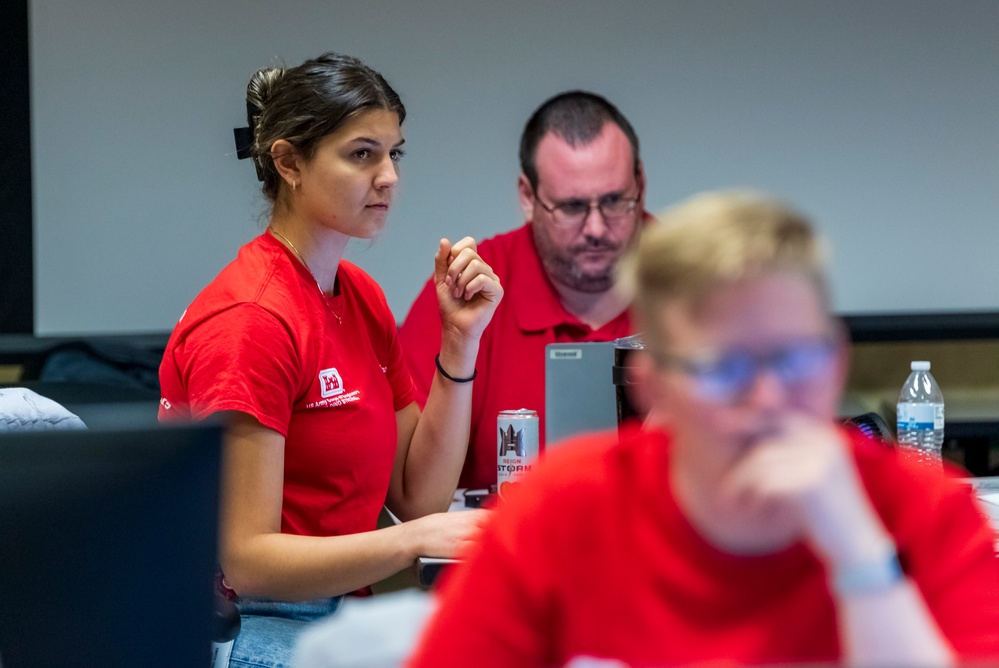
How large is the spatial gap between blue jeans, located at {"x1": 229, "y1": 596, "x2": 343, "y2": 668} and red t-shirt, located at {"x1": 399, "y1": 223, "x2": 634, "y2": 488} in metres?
0.67

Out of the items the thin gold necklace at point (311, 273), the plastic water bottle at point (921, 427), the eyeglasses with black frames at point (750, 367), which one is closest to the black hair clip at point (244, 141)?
the thin gold necklace at point (311, 273)

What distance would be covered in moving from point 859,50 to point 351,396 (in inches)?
101

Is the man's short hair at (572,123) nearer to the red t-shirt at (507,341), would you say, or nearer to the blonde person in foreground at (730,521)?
the red t-shirt at (507,341)

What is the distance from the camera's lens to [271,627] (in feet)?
5.43

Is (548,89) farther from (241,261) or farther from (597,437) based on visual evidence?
(597,437)

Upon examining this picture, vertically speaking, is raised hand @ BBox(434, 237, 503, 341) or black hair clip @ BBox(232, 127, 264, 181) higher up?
black hair clip @ BBox(232, 127, 264, 181)

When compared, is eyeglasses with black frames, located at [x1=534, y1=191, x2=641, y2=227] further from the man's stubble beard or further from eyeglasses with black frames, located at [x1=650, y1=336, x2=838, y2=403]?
eyeglasses with black frames, located at [x1=650, y1=336, x2=838, y2=403]

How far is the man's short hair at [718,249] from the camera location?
2.40ft

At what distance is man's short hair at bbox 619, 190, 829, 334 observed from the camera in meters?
0.73

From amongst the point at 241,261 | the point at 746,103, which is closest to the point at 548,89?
the point at 746,103

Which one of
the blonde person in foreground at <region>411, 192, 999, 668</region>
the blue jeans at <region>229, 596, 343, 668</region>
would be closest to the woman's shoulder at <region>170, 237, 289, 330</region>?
the blue jeans at <region>229, 596, 343, 668</region>

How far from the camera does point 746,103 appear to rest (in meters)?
3.70

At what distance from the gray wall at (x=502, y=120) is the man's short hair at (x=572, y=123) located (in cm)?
93

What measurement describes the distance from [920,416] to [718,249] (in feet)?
5.00
